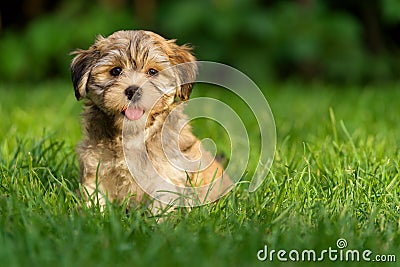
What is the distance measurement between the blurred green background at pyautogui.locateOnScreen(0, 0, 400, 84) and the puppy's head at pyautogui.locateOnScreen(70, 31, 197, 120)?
18.4 ft

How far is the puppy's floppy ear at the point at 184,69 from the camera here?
11.7ft

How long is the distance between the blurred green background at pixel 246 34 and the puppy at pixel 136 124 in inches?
222

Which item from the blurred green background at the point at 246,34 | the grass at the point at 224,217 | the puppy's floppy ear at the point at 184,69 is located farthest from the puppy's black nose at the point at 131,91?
the blurred green background at the point at 246,34

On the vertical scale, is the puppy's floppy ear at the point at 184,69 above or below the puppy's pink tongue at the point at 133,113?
above

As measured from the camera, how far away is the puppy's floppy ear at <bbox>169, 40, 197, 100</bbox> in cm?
357

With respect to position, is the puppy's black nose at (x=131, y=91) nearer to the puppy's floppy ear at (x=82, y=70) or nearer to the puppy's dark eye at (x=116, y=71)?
the puppy's dark eye at (x=116, y=71)

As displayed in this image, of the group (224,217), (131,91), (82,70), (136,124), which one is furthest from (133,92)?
(224,217)


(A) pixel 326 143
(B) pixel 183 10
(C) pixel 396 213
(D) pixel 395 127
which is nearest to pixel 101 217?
(C) pixel 396 213

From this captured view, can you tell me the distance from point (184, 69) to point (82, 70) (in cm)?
49

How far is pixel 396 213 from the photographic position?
336 centimetres

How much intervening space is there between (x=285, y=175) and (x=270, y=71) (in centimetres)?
613

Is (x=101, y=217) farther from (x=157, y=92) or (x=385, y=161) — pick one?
(x=385, y=161)

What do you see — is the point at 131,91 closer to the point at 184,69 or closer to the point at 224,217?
the point at 184,69

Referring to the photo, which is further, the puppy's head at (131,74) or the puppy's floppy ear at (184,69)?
the puppy's floppy ear at (184,69)
